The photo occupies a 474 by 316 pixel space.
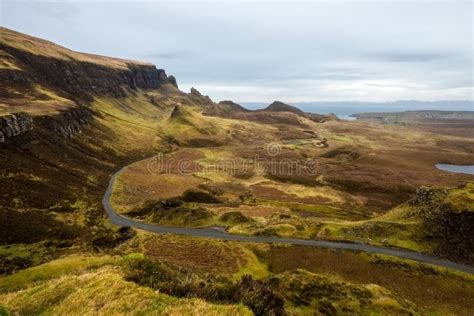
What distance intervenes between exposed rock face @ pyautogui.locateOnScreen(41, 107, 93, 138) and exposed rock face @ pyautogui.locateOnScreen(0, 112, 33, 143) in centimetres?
1736

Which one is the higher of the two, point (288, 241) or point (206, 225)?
point (206, 225)

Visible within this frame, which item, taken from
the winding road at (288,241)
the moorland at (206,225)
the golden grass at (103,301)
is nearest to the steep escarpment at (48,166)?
the moorland at (206,225)

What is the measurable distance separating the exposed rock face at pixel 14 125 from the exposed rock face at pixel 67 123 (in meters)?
17.4

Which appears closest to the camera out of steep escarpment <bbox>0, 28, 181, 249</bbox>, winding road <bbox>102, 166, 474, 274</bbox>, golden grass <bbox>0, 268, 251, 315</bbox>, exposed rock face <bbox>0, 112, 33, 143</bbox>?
golden grass <bbox>0, 268, 251, 315</bbox>

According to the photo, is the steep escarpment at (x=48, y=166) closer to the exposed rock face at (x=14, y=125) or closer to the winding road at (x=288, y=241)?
the exposed rock face at (x=14, y=125)

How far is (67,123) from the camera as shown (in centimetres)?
17112

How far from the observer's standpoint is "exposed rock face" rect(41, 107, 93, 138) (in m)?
158

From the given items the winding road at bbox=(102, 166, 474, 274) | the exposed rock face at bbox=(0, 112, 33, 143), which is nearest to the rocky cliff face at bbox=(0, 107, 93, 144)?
the exposed rock face at bbox=(0, 112, 33, 143)

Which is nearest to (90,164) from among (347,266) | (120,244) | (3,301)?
(120,244)

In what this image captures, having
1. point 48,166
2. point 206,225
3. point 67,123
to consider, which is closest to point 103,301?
point 206,225

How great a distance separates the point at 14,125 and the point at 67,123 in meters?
45.6

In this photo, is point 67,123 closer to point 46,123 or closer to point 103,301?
point 46,123

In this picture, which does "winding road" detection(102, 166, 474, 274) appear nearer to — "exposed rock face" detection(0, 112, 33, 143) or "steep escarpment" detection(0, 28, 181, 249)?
"steep escarpment" detection(0, 28, 181, 249)

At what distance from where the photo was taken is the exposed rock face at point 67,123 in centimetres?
15838
